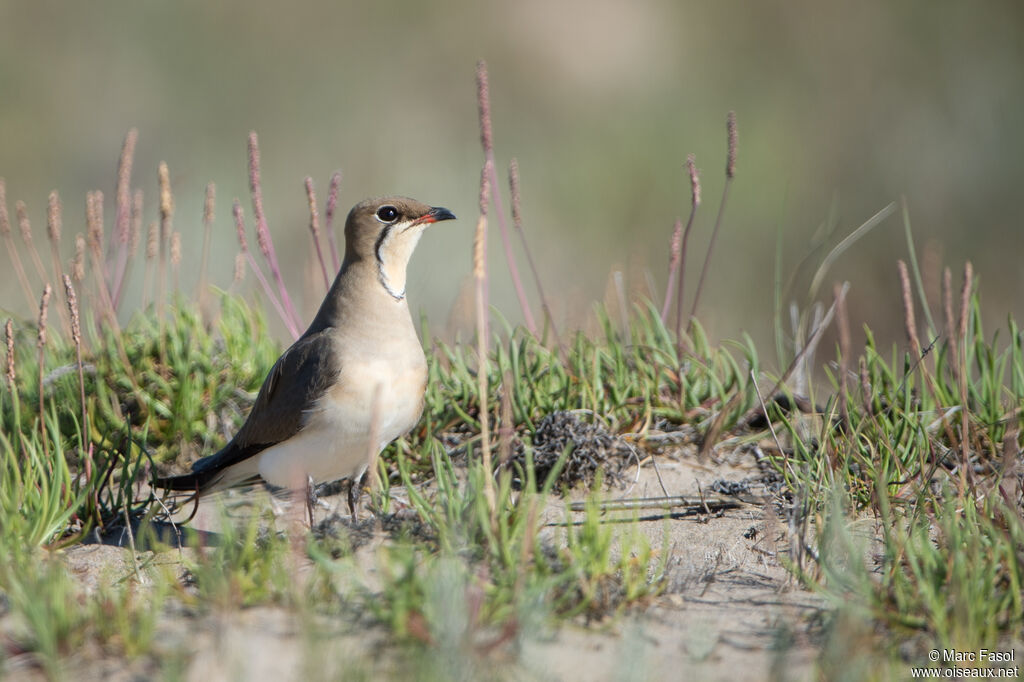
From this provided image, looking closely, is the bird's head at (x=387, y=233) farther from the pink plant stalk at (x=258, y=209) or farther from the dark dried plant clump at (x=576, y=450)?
the dark dried plant clump at (x=576, y=450)

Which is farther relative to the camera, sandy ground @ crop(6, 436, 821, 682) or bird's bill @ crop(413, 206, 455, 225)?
bird's bill @ crop(413, 206, 455, 225)

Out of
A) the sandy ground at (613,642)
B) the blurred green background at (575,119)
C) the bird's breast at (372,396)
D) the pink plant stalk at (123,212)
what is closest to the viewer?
the sandy ground at (613,642)

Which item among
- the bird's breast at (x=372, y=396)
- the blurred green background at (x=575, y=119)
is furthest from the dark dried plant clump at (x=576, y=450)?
the blurred green background at (x=575, y=119)

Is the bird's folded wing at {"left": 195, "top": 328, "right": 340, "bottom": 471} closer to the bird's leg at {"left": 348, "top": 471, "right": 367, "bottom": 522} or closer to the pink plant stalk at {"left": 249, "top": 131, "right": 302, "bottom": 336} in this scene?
the bird's leg at {"left": 348, "top": 471, "right": 367, "bottom": 522}

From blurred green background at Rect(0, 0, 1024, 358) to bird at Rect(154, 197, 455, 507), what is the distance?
4.73m

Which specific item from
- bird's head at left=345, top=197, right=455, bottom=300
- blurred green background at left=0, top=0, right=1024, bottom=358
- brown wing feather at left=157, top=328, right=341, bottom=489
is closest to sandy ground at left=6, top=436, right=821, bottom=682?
brown wing feather at left=157, top=328, right=341, bottom=489

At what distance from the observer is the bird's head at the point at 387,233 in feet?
12.9

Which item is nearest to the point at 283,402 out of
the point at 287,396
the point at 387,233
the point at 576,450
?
the point at 287,396

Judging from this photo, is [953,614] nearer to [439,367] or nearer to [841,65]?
[439,367]

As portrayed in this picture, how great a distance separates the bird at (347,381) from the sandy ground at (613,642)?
0.62 m

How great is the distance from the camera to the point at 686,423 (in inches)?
173

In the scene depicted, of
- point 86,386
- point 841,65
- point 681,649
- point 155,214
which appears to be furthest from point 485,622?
point 841,65

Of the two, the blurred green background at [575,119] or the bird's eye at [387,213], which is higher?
the blurred green background at [575,119]

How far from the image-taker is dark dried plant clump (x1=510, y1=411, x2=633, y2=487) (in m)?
4.03
